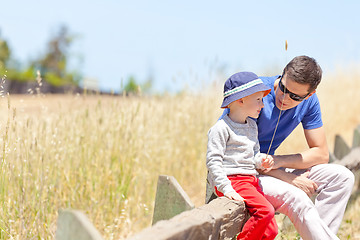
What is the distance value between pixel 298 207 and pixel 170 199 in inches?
→ 34.1

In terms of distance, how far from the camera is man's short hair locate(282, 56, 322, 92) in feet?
8.96

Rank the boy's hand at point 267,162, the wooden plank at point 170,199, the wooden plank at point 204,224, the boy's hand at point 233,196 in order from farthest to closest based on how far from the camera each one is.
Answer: the boy's hand at point 267,162, the boy's hand at point 233,196, the wooden plank at point 170,199, the wooden plank at point 204,224

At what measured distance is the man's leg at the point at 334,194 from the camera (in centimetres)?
300

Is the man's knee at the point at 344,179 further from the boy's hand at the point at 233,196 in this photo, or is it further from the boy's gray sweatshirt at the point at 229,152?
the boy's hand at the point at 233,196

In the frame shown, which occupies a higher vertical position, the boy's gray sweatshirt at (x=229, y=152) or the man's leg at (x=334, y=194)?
the boy's gray sweatshirt at (x=229, y=152)

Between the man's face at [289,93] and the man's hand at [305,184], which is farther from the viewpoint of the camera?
the man's hand at [305,184]

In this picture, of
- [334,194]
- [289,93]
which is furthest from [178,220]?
[334,194]

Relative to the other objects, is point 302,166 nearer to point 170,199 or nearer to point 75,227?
point 170,199

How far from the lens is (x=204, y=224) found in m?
2.00

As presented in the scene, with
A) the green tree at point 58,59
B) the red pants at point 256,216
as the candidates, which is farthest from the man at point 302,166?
the green tree at point 58,59

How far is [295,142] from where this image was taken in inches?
300

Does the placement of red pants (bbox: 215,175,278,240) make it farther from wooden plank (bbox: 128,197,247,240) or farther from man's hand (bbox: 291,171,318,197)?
man's hand (bbox: 291,171,318,197)

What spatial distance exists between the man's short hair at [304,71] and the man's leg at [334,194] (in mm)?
593

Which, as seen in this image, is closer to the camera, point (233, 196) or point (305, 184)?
point (233, 196)
